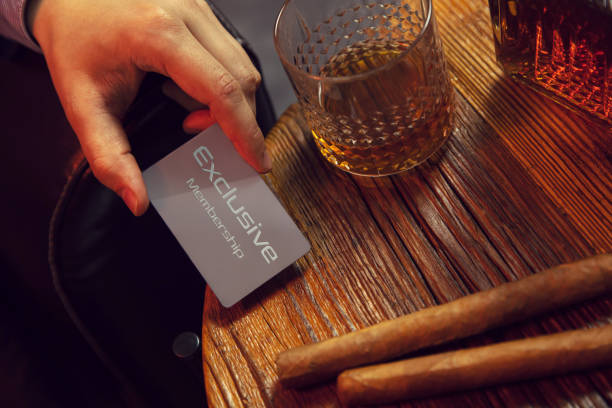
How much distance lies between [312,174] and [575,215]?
42cm

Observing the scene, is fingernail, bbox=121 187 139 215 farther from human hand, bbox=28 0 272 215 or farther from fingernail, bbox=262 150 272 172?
fingernail, bbox=262 150 272 172

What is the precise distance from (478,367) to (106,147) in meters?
0.66

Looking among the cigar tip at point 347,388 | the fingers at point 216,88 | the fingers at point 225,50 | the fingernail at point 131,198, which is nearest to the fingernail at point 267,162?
the fingers at point 216,88

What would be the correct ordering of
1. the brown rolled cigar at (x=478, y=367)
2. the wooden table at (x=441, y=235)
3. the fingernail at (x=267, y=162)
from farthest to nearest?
the fingernail at (x=267, y=162)
the wooden table at (x=441, y=235)
the brown rolled cigar at (x=478, y=367)

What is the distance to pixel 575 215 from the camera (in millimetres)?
802

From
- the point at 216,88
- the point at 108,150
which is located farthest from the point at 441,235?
the point at 108,150

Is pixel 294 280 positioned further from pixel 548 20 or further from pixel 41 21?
pixel 41 21

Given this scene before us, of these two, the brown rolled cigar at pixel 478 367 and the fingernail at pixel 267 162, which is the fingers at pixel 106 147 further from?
the brown rolled cigar at pixel 478 367

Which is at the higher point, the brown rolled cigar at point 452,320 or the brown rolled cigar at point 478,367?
the brown rolled cigar at point 452,320

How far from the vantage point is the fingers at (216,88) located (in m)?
0.87

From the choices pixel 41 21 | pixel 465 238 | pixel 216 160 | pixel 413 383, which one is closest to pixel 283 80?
pixel 41 21

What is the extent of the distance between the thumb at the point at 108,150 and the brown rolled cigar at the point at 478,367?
0.43 m

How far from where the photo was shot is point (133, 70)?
37.6 inches

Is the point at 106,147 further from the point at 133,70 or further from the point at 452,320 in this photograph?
the point at 452,320
